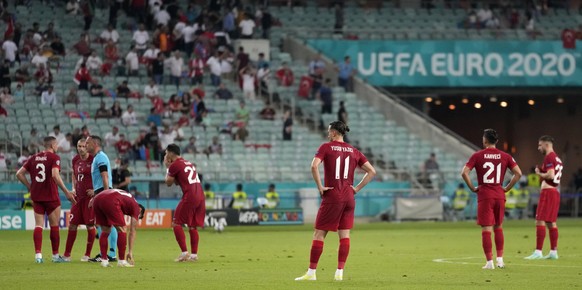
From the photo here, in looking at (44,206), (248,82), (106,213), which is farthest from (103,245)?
(248,82)

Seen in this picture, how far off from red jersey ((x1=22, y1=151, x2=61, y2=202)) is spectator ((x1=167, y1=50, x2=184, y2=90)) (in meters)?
25.4

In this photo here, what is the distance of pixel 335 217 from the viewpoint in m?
19.0

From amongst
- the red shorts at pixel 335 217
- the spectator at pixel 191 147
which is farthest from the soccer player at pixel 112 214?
the spectator at pixel 191 147

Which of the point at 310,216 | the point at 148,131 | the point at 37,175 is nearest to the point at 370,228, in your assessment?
the point at 310,216

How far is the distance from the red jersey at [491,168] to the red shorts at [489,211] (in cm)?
8

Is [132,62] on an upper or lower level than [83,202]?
upper

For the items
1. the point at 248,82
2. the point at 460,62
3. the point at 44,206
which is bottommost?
the point at 44,206

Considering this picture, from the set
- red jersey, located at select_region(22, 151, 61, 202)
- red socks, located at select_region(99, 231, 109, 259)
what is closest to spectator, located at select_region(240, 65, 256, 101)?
red jersey, located at select_region(22, 151, 61, 202)

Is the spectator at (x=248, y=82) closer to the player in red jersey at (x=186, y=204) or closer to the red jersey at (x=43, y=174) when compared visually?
the player in red jersey at (x=186, y=204)

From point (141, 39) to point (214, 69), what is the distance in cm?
294

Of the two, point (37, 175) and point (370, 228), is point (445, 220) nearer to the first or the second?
point (370, 228)

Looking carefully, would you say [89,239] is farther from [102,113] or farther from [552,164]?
[102,113]

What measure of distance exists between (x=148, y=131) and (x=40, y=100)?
3922mm

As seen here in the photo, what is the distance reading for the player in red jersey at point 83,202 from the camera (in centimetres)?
2358
